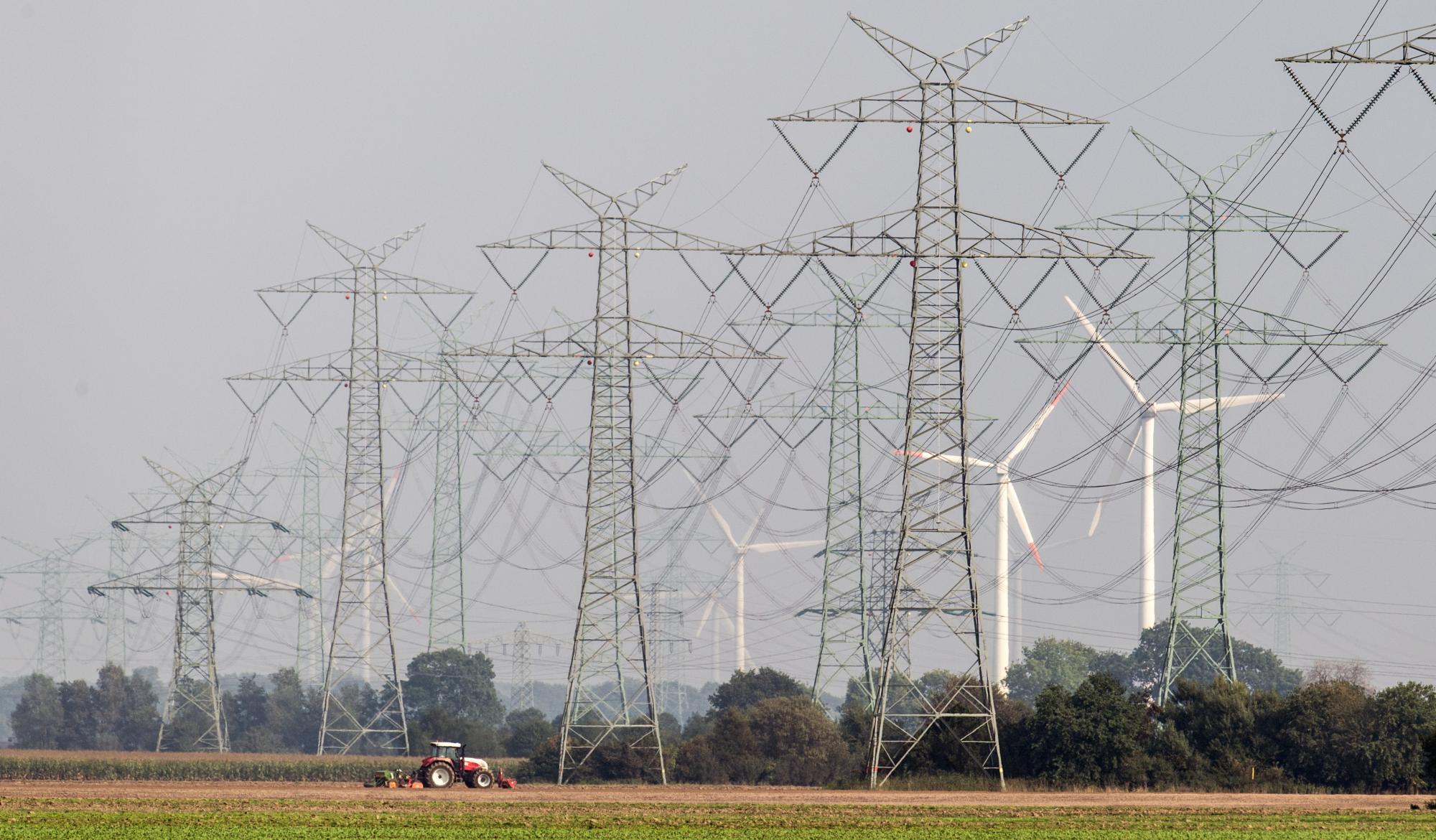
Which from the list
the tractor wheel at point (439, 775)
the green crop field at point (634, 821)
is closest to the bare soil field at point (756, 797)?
the tractor wheel at point (439, 775)

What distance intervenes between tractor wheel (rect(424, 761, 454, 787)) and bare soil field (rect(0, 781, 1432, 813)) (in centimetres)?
118

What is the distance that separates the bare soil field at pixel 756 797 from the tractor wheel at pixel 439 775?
1.18 metres

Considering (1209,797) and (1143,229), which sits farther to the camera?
(1143,229)

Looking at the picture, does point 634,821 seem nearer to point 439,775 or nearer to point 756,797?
point 756,797

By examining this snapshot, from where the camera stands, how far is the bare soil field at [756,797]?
66875 mm

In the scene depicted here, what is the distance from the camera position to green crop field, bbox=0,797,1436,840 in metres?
51.8

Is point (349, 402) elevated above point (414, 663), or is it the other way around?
point (349, 402)

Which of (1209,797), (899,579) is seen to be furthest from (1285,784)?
(899,579)

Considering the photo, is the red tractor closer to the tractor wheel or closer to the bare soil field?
the tractor wheel

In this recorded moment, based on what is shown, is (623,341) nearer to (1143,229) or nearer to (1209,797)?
(1143,229)

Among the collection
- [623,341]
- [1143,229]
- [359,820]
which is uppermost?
[1143,229]

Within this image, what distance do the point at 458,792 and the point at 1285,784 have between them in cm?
3647

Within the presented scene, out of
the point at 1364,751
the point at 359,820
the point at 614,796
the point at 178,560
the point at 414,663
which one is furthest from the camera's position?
the point at 414,663

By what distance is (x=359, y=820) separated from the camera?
186 ft
